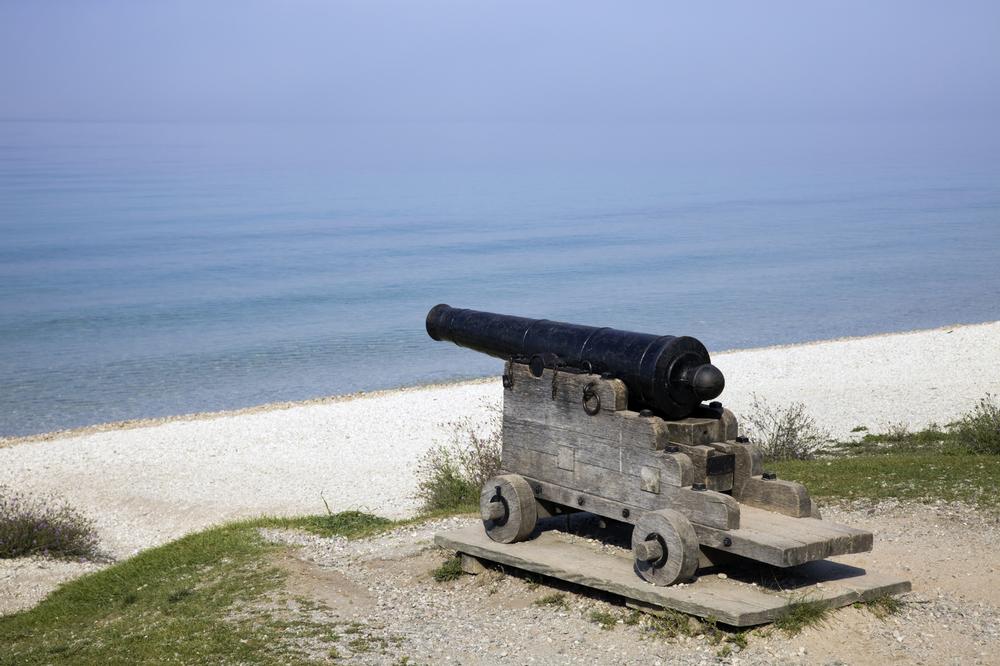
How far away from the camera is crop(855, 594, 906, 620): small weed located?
686 cm

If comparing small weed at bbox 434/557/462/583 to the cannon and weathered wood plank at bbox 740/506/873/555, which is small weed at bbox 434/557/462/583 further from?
weathered wood plank at bbox 740/506/873/555

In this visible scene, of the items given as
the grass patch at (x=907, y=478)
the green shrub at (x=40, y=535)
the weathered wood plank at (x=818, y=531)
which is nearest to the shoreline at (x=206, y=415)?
the green shrub at (x=40, y=535)

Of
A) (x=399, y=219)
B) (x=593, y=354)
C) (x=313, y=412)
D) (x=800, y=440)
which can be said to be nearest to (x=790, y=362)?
(x=313, y=412)

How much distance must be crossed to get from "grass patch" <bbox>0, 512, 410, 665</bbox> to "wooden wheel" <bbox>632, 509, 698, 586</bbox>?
5.38 feet

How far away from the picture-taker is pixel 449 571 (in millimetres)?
8211

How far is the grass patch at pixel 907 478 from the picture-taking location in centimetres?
991

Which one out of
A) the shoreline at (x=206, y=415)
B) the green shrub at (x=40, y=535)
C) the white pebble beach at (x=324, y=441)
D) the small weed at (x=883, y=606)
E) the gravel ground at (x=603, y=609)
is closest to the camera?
the gravel ground at (x=603, y=609)

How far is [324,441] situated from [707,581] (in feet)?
43.1

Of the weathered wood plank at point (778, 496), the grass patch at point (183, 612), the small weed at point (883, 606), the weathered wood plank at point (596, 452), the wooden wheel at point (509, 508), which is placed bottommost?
the grass patch at point (183, 612)

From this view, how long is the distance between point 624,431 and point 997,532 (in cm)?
349

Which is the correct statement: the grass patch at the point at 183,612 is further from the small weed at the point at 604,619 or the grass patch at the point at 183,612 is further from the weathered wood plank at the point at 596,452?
the weathered wood plank at the point at 596,452

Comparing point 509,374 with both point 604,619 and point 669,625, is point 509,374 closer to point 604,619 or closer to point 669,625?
point 604,619

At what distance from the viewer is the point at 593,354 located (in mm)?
7484

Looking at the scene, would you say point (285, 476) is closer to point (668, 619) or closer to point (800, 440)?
point (800, 440)
